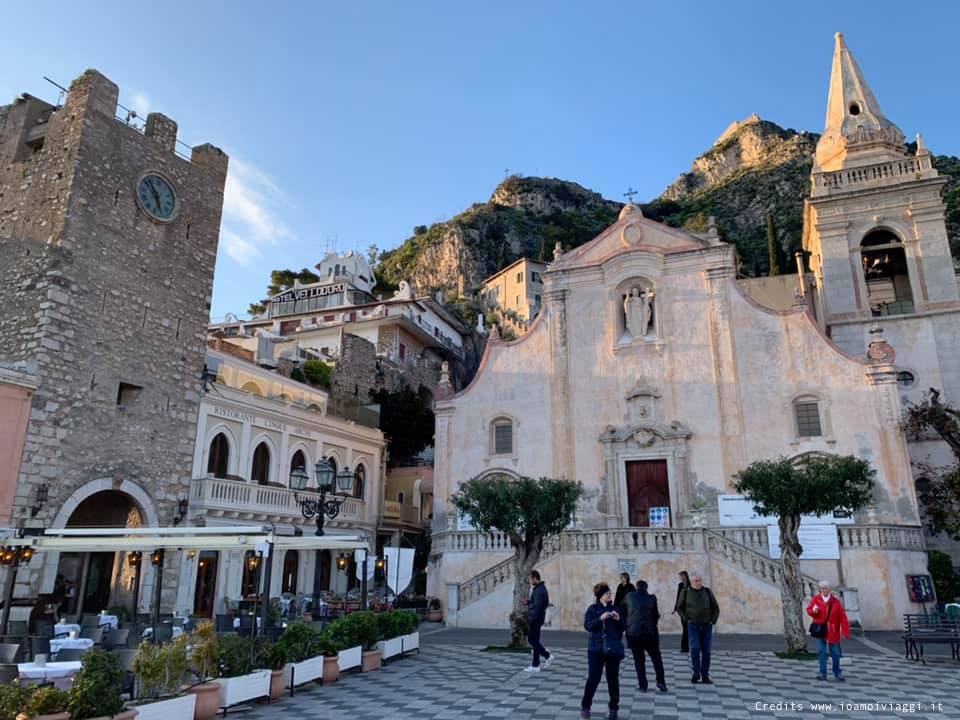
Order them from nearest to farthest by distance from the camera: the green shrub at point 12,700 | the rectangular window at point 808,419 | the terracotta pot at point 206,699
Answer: the green shrub at point 12,700 → the terracotta pot at point 206,699 → the rectangular window at point 808,419

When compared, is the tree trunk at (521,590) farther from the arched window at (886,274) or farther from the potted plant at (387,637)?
the arched window at (886,274)

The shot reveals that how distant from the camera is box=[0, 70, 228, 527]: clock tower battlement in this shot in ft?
58.9

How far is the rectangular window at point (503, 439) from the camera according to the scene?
87.0ft

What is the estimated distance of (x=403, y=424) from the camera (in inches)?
1503

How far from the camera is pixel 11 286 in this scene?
18.9 m

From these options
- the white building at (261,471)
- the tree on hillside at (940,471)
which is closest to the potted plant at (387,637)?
the white building at (261,471)

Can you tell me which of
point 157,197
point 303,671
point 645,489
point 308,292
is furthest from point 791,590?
point 308,292

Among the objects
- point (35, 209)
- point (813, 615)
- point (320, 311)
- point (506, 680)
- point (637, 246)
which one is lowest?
point (506, 680)

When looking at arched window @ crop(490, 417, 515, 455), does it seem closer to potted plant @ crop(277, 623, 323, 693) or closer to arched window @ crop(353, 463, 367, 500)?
arched window @ crop(353, 463, 367, 500)

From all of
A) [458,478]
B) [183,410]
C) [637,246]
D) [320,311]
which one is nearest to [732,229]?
[320,311]

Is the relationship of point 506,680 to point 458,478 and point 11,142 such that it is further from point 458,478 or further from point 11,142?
point 11,142

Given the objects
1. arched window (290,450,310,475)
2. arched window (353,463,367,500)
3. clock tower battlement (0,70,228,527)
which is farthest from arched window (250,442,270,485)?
arched window (353,463,367,500)

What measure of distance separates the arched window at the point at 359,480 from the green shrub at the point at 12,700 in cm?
2238

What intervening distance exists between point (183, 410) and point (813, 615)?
18.2 m
